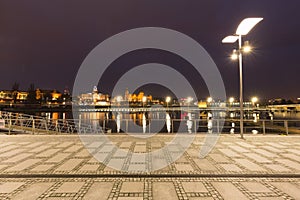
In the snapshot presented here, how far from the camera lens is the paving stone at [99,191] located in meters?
4.54

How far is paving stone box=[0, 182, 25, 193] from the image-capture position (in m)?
4.88

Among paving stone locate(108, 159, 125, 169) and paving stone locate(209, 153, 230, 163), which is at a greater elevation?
paving stone locate(209, 153, 230, 163)

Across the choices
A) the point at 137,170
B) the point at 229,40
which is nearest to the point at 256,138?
the point at 229,40

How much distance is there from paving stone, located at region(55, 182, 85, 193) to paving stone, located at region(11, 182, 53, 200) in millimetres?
328

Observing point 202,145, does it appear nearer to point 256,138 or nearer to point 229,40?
point 256,138

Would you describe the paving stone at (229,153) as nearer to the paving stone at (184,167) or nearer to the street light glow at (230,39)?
the paving stone at (184,167)

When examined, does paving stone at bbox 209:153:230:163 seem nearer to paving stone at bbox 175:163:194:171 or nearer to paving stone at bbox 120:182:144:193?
paving stone at bbox 175:163:194:171

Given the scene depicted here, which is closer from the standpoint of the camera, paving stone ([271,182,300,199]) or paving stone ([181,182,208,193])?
paving stone ([271,182,300,199])

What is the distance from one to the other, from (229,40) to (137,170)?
9.70 metres

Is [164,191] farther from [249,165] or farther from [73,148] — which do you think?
[73,148]

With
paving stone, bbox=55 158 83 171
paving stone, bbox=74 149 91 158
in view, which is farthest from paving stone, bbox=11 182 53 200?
paving stone, bbox=74 149 91 158

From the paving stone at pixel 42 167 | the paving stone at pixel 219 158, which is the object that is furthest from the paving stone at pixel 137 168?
the paving stone at pixel 219 158

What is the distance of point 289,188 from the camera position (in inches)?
195

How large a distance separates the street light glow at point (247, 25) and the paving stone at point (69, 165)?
10149 mm
